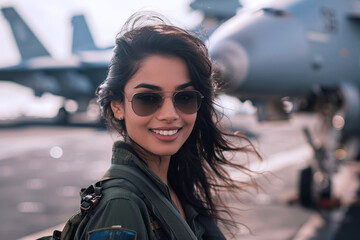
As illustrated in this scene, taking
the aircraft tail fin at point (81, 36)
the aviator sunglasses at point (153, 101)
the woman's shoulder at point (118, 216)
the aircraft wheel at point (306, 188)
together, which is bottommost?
the aircraft tail fin at point (81, 36)

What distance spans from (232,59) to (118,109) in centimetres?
306

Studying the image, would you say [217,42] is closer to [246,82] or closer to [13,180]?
[246,82]

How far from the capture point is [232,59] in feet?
14.5

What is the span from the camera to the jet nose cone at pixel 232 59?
4.32 meters

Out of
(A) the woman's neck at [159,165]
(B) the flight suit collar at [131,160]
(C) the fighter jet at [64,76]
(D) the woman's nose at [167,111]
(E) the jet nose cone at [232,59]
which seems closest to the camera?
(B) the flight suit collar at [131,160]

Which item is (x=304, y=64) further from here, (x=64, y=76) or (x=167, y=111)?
(x=64, y=76)

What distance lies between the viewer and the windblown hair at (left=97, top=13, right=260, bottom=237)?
4.84ft

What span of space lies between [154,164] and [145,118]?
0.84ft

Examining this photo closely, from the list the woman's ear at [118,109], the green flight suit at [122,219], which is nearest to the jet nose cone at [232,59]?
the woman's ear at [118,109]

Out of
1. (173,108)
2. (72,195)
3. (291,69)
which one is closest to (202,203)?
(173,108)

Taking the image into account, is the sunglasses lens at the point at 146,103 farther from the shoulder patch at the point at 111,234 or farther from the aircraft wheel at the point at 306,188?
the aircraft wheel at the point at 306,188

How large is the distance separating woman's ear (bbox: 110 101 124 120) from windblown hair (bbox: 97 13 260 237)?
23mm

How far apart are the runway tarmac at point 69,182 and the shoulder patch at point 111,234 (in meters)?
0.99

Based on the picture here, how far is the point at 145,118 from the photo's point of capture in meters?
1.46
